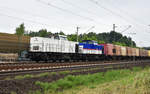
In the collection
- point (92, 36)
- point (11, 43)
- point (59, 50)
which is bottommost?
point (59, 50)

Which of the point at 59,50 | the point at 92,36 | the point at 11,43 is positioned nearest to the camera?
the point at 59,50

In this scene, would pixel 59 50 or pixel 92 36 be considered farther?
pixel 92 36

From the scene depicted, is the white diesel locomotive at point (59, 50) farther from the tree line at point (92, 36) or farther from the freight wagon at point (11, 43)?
the freight wagon at point (11, 43)

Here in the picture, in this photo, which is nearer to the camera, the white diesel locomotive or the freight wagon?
the white diesel locomotive

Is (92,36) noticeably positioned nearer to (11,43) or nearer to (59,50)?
(11,43)

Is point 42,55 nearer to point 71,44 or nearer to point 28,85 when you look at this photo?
point 71,44

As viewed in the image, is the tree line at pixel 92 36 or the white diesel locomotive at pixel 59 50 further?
the tree line at pixel 92 36

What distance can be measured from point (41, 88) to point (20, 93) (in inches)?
55.9

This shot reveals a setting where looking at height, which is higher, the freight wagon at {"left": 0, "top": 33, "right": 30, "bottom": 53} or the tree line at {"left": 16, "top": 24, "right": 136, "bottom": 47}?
the tree line at {"left": 16, "top": 24, "right": 136, "bottom": 47}

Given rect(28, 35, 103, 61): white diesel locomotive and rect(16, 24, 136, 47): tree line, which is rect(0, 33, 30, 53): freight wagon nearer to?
rect(16, 24, 136, 47): tree line

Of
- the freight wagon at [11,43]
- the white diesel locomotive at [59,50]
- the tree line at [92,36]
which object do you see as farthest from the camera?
the tree line at [92,36]

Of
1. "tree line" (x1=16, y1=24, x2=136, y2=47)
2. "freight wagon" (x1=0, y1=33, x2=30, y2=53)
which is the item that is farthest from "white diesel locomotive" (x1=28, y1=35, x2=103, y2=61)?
"freight wagon" (x1=0, y1=33, x2=30, y2=53)

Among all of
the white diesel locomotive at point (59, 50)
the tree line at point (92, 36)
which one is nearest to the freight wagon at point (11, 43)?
the tree line at point (92, 36)

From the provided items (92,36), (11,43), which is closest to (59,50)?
(11,43)
